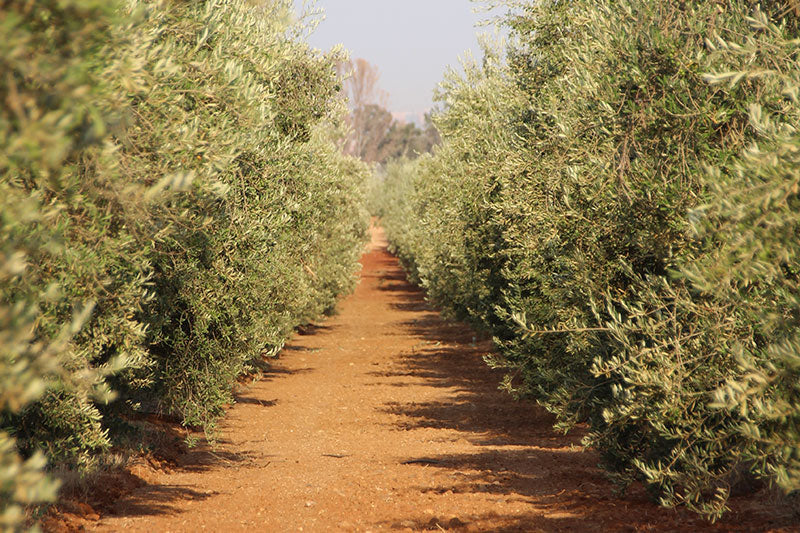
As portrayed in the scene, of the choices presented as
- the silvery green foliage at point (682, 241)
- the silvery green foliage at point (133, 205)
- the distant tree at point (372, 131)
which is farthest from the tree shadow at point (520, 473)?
the distant tree at point (372, 131)

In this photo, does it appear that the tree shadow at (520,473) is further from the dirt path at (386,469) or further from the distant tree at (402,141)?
the distant tree at (402,141)

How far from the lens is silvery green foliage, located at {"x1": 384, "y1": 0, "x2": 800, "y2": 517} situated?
19.2 ft

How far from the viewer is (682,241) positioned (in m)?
8.37

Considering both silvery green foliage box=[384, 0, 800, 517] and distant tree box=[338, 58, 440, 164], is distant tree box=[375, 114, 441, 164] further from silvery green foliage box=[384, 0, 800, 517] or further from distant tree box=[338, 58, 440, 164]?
silvery green foliage box=[384, 0, 800, 517]

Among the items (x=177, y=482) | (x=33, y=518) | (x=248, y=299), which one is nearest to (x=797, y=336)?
(x=33, y=518)

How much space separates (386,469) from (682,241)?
22.2ft

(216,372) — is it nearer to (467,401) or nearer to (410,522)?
(410,522)

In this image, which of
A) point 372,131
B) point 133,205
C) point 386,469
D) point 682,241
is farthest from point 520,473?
point 372,131

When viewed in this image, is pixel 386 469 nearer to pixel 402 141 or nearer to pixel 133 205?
pixel 133 205

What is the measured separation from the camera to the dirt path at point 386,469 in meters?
9.83

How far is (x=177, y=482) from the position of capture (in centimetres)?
1234

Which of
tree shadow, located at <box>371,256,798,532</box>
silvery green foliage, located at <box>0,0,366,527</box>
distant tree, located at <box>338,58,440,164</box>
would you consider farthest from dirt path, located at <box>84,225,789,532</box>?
distant tree, located at <box>338,58,440,164</box>

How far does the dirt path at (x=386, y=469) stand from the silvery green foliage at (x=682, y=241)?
1.13 metres

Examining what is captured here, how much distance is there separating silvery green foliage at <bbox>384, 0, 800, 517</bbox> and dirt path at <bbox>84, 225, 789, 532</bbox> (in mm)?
1129
